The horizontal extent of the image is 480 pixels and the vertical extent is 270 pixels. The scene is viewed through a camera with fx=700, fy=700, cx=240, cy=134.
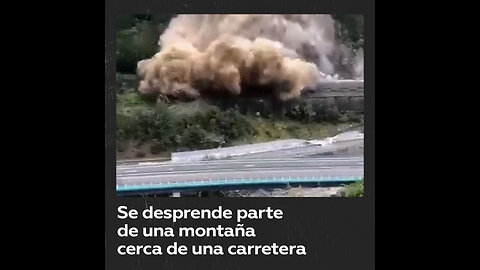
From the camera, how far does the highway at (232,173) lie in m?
5.60

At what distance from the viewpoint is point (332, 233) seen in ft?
18.3

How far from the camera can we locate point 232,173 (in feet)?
18.5

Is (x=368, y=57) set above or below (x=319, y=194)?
above

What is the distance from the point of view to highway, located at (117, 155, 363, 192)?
18.4 feet

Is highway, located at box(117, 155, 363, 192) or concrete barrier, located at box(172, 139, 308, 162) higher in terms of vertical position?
concrete barrier, located at box(172, 139, 308, 162)

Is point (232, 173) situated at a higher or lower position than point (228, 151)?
lower

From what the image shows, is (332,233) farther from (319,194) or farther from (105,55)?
(105,55)

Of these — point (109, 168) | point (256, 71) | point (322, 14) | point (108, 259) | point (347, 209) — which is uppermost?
point (322, 14)

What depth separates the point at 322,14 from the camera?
5.57 meters

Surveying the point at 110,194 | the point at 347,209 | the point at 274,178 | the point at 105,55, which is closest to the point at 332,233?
the point at 347,209

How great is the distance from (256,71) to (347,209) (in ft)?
4.33

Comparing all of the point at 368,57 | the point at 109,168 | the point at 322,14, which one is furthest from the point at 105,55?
the point at 368,57

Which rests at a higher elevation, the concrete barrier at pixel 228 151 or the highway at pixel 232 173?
the concrete barrier at pixel 228 151

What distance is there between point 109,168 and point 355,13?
7.59 ft
